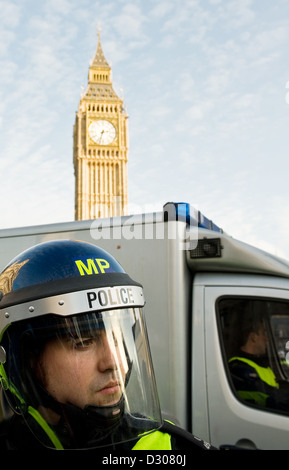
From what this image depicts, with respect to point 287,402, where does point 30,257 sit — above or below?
above

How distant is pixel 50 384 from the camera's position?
1163 mm

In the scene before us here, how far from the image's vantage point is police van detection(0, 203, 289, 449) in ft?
7.92

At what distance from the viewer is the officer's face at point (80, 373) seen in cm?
115

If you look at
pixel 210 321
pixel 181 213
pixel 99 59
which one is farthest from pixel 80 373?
pixel 99 59

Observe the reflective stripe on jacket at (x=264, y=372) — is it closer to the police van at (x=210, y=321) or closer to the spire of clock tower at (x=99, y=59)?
the police van at (x=210, y=321)

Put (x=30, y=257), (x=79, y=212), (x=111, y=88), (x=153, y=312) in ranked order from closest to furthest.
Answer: (x=30, y=257)
(x=153, y=312)
(x=79, y=212)
(x=111, y=88)

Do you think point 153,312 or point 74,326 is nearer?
point 74,326

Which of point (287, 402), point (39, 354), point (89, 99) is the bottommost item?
point (287, 402)

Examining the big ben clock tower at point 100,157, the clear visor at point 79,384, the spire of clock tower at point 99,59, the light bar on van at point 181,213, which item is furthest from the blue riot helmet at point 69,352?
the spire of clock tower at point 99,59

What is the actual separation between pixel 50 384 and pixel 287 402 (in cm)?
170

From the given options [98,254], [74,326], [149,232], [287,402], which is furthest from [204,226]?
[74,326]

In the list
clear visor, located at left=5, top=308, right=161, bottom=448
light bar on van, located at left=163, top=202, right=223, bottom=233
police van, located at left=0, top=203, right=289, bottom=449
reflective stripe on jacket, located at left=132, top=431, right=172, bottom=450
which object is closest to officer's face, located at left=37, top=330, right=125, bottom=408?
clear visor, located at left=5, top=308, right=161, bottom=448

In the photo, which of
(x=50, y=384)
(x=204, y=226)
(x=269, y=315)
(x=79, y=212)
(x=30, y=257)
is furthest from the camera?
(x=79, y=212)

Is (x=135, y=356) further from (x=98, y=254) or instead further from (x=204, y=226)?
(x=204, y=226)
